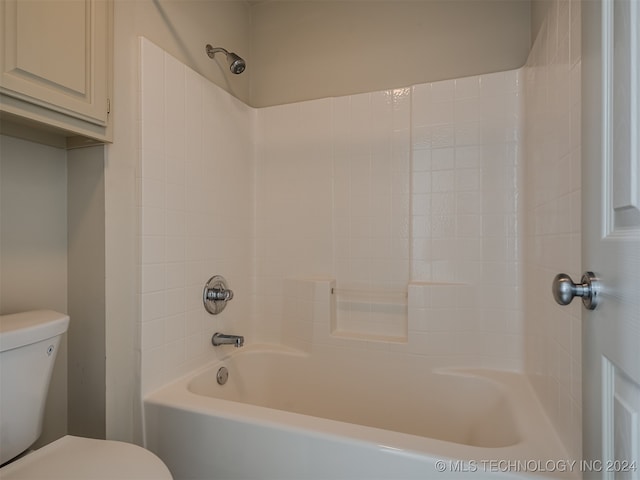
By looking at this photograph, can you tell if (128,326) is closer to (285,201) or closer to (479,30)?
(285,201)

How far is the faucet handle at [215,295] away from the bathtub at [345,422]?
28 cm

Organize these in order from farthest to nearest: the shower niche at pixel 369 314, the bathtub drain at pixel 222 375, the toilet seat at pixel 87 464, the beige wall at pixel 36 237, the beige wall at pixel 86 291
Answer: the shower niche at pixel 369 314, the bathtub drain at pixel 222 375, the beige wall at pixel 86 291, the beige wall at pixel 36 237, the toilet seat at pixel 87 464

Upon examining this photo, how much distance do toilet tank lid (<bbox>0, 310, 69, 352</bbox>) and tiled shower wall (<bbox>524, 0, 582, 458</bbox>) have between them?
5.07ft

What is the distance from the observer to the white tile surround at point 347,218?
1.44 metres

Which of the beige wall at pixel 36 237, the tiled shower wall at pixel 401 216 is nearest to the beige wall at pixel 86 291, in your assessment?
the beige wall at pixel 36 237

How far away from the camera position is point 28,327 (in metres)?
1.00

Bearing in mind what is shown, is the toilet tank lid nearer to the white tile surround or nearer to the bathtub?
the white tile surround

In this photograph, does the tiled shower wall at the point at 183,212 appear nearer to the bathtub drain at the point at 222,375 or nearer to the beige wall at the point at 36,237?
the bathtub drain at the point at 222,375

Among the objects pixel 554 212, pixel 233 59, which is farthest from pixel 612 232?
pixel 233 59

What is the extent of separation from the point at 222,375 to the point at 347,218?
1062mm

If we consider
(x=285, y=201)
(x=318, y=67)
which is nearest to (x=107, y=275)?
(x=285, y=201)

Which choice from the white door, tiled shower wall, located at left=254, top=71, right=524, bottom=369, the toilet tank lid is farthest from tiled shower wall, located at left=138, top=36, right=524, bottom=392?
the white door

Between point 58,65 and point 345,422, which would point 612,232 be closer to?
point 345,422

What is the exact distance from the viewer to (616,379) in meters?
0.54
